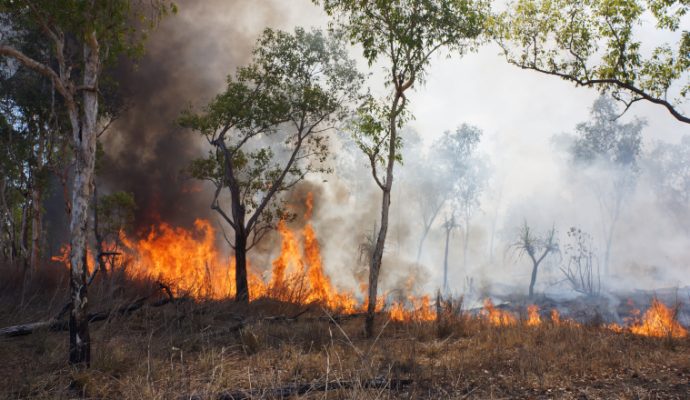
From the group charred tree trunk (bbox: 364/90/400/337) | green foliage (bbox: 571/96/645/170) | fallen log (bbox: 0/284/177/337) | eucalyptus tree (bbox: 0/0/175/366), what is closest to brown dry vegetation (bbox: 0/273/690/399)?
fallen log (bbox: 0/284/177/337)

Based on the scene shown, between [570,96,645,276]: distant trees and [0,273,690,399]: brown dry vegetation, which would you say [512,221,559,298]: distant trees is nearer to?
[570,96,645,276]: distant trees

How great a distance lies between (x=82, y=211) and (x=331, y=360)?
16.4 ft

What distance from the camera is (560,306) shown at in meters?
35.9

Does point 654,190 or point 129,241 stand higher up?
point 654,190

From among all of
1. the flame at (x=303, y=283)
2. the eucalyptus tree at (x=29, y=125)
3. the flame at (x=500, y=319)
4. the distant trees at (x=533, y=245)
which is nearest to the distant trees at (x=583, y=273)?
the distant trees at (x=533, y=245)

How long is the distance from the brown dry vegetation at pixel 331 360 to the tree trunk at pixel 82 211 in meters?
0.42

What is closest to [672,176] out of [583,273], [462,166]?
[583,273]

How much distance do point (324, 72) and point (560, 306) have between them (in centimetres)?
2863

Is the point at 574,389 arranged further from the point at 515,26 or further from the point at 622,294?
the point at 622,294

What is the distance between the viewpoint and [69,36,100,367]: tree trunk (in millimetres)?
6402

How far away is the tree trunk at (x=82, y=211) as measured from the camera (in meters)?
6.40

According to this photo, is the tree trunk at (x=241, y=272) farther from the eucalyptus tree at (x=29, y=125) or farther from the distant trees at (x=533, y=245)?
the distant trees at (x=533, y=245)

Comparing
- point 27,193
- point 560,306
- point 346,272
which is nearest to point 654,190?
point 560,306

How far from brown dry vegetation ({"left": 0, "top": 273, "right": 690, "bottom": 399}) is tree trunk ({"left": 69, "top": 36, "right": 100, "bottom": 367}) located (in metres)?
0.42
